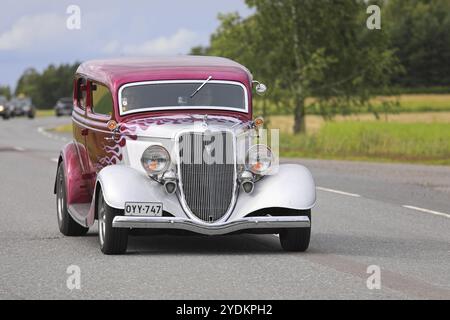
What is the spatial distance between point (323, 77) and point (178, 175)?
4295 cm

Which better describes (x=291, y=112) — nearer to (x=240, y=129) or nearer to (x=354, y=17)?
(x=354, y=17)

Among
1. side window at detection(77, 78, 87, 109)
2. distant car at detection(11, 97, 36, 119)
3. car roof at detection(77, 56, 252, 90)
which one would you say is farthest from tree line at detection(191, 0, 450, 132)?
distant car at detection(11, 97, 36, 119)

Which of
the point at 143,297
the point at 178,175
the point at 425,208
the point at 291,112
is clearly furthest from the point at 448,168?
Result: the point at 291,112

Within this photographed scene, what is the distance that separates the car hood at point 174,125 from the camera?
11.4m

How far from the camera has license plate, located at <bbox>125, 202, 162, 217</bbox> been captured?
36.1 ft

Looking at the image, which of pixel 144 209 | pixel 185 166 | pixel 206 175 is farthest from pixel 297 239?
pixel 144 209

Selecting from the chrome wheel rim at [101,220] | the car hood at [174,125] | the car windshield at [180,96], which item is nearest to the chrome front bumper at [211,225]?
the chrome wheel rim at [101,220]

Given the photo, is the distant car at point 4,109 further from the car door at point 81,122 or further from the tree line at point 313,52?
the car door at point 81,122

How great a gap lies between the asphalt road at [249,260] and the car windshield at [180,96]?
1385mm

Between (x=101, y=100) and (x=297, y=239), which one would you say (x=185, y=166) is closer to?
(x=297, y=239)

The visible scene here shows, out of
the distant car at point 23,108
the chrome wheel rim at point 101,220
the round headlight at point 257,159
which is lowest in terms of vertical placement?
the distant car at point 23,108

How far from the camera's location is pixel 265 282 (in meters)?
9.46

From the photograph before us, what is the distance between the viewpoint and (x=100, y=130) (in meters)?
12.6

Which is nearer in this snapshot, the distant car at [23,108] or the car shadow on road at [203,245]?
the car shadow on road at [203,245]
